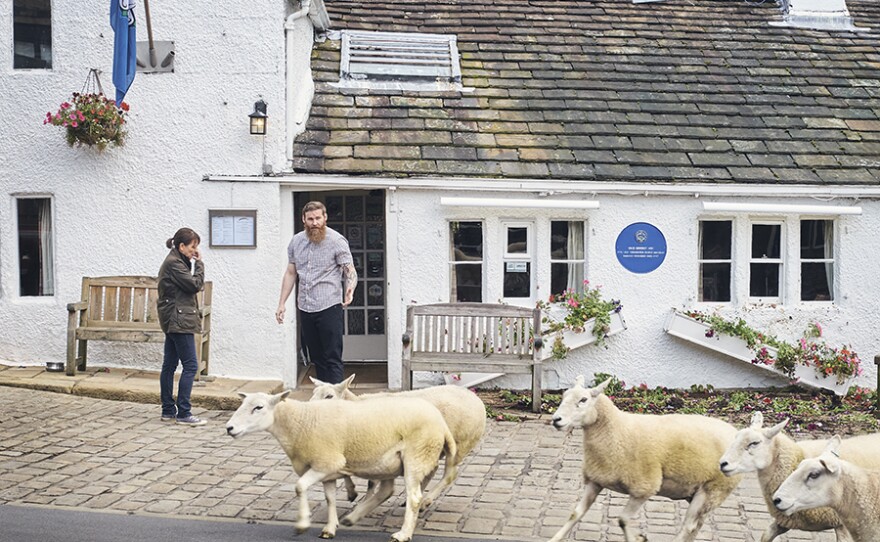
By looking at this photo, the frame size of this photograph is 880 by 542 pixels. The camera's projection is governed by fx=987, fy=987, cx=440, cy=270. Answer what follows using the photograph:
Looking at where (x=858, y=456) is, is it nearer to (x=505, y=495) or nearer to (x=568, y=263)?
(x=505, y=495)

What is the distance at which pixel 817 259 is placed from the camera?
13.2 m

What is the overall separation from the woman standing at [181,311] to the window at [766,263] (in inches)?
288

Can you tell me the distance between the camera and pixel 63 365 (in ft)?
39.8

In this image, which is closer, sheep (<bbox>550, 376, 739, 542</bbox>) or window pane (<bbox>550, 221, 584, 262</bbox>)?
sheep (<bbox>550, 376, 739, 542</bbox>)

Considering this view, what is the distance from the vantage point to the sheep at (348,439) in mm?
6463

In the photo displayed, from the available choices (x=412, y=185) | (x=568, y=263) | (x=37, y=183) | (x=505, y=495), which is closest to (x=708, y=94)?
(x=568, y=263)

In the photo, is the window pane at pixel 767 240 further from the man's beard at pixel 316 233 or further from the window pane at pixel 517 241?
the man's beard at pixel 316 233

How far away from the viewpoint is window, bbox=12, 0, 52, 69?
12.5 meters

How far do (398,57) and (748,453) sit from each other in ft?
31.2

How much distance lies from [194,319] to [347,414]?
3872 millimetres

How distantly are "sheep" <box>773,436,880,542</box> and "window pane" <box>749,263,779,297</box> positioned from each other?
777 centimetres

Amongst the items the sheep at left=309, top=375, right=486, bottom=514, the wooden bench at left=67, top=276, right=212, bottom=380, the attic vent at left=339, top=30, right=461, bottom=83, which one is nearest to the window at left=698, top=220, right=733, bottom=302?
the attic vent at left=339, top=30, right=461, bottom=83

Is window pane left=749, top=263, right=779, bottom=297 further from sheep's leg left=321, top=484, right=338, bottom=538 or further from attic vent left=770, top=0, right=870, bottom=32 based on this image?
sheep's leg left=321, top=484, right=338, bottom=538

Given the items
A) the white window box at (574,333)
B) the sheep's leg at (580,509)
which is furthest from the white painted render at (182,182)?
the sheep's leg at (580,509)
